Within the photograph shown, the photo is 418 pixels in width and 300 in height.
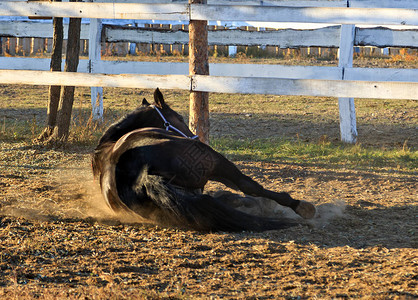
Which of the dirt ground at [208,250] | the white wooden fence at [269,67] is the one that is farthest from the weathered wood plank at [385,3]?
the dirt ground at [208,250]

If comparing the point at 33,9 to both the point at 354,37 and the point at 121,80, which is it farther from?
the point at 354,37

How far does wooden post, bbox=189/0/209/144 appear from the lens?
5.62 meters

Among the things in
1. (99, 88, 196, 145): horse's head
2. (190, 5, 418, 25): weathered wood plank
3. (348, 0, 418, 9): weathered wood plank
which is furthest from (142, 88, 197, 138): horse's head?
(348, 0, 418, 9): weathered wood plank

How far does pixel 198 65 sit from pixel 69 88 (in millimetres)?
1923

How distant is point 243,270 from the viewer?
121 inches

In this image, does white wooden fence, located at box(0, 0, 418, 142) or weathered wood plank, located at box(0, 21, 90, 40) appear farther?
weathered wood plank, located at box(0, 21, 90, 40)

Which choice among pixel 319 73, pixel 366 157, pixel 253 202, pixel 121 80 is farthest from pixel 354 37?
pixel 253 202

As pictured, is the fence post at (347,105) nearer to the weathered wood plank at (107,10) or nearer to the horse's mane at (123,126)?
the weathered wood plank at (107,10)

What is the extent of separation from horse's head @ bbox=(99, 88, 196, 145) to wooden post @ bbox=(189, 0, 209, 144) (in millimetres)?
1061

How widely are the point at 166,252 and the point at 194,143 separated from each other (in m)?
0.91

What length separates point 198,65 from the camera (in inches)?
225

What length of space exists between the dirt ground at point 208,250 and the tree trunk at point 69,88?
1.51 metres

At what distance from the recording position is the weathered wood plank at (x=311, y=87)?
496cm

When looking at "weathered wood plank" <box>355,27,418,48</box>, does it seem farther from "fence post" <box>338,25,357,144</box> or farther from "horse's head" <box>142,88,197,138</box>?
"horse's head" <box>142,88,197,138</box>
